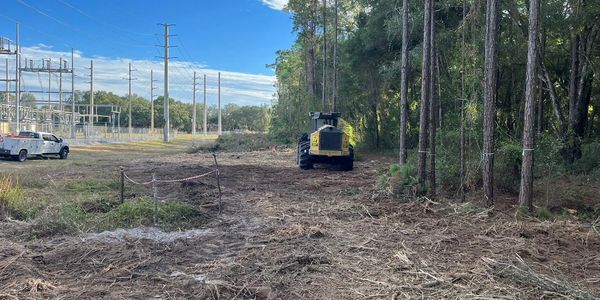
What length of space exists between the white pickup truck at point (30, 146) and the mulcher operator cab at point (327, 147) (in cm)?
1615

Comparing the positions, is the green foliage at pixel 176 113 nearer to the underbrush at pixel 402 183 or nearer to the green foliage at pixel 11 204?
the underbrush at pixel 402 183

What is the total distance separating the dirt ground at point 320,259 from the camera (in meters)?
6.26

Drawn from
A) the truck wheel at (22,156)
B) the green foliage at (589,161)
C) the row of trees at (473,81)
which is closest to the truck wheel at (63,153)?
the truck wheel at (22,156)

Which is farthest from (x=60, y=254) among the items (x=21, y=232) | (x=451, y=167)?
(x=451, y=167)

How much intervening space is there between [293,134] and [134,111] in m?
73.8

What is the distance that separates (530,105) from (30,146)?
90.0 ft

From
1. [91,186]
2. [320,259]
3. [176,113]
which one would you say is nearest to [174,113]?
[176,113]

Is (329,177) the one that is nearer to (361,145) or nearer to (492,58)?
(492,58)

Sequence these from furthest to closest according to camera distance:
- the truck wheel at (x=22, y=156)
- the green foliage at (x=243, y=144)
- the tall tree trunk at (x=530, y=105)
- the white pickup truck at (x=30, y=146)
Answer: the green foliage at (x=243, y=144)
the truck wheel at (x=22, y=156)
the white pickup truck at (x=30, y=146)
the tall tree trunk at (x=530, y=105)

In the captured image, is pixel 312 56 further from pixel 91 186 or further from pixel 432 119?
pixel 91 186

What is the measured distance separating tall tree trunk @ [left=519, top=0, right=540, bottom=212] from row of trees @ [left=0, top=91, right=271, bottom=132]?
231 ft

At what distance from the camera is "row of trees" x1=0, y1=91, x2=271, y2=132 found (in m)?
105

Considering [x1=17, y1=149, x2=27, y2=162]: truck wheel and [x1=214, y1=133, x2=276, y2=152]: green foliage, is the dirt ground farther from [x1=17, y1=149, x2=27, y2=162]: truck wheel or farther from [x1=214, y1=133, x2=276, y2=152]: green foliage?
[x1=214, y1=133, x2=276, y2=152]: green foliage

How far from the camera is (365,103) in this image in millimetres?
38375
